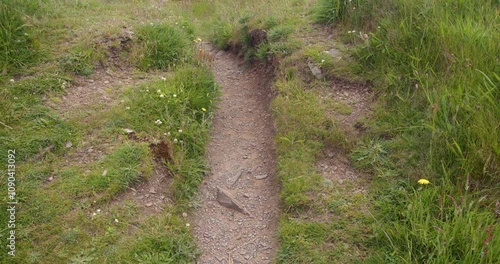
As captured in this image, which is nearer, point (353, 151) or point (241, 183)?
point (353, 151)

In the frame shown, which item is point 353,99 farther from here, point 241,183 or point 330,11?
point 330,11

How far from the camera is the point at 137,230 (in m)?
4.35

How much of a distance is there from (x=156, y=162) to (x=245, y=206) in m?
1.16

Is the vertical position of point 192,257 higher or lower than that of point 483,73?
lower

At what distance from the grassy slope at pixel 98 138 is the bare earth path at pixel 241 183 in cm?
24

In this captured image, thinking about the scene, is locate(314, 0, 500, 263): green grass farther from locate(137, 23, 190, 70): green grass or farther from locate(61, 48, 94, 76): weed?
locate(61, 48, 94, 76): weed

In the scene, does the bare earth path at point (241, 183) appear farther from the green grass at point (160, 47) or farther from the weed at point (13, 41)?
the weed at point (13, 41)

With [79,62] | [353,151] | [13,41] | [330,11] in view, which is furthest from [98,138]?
[330,11]

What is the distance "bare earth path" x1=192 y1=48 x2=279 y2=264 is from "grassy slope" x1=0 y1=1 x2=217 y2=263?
24 cm

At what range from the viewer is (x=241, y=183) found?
539 centimetres

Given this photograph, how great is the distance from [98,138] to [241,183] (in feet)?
5.95

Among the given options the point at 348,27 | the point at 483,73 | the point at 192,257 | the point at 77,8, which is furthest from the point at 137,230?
the point at 77,8

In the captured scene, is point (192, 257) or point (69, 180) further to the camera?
point (69, 180)

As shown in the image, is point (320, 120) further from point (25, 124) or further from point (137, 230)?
point (25, 124)
